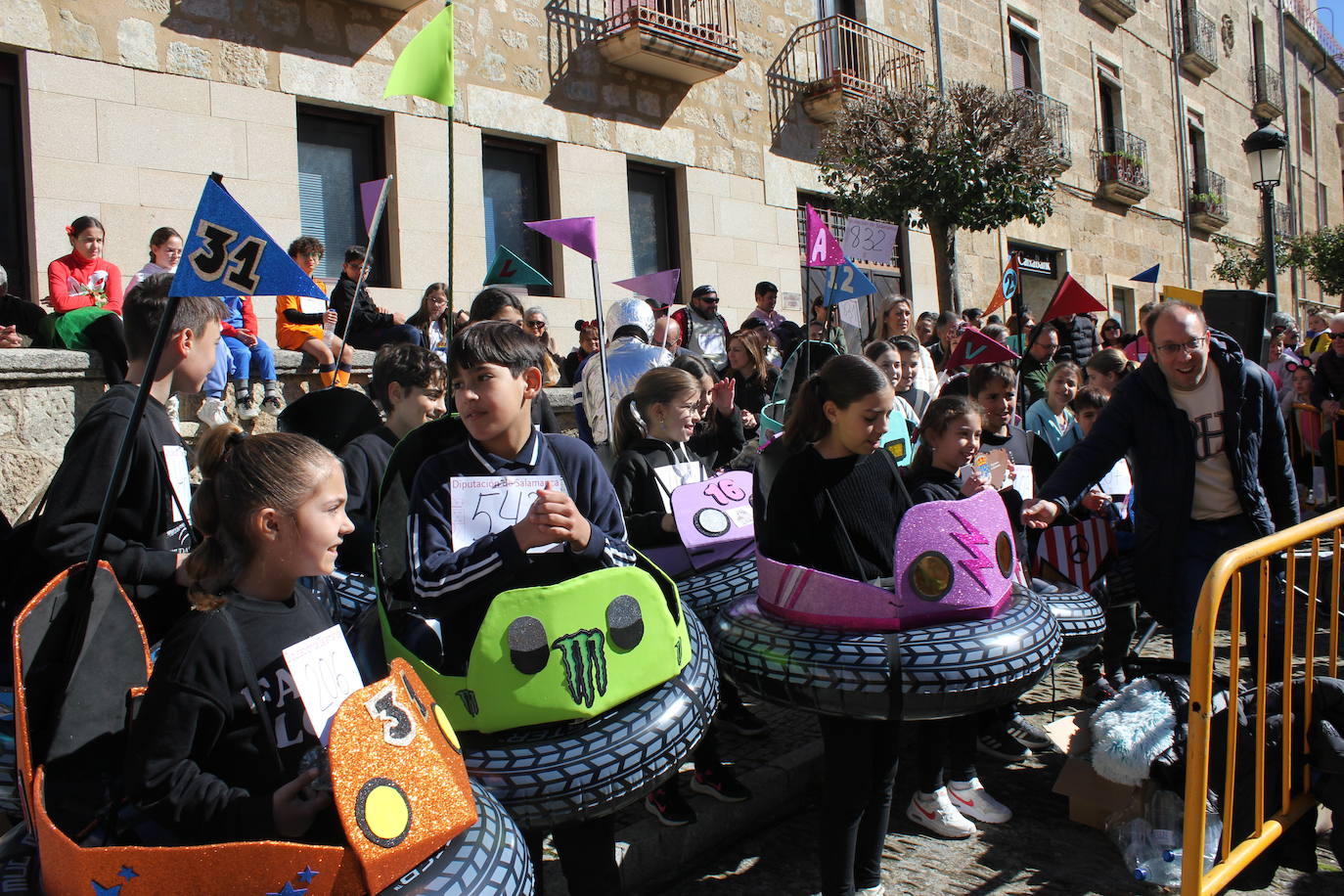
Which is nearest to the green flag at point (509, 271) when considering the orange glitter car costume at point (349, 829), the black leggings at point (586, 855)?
the black leggings at point (586, 855)

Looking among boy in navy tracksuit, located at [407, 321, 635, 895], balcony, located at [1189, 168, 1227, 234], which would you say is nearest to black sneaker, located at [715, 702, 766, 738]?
boy in navy tracksuit, located at [407, 321, 635, 895]

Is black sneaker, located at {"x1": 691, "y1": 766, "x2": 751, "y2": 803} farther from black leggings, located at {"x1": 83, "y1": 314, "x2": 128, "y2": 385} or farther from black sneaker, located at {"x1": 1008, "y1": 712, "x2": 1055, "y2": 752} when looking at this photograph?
black leggings, located at {"x1": 83, "y1": 314, "x2": 128, "y2": 385}

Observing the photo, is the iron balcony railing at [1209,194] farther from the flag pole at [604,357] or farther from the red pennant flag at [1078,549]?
the flag pole at [604,357]

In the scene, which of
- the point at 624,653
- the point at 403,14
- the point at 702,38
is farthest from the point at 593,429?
the point at 702,38

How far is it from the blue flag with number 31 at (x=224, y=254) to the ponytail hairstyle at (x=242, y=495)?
1.14ft

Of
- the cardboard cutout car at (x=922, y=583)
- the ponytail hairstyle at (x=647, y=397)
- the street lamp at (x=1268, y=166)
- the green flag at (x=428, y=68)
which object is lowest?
the cardboard cutout car at (x=922, y=583)

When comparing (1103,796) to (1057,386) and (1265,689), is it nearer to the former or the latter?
(1265,689)

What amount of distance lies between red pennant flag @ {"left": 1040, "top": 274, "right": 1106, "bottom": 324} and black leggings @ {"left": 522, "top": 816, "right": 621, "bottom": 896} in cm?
580

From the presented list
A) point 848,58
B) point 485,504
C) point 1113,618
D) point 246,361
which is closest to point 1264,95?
point 848,58

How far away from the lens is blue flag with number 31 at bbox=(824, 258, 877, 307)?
7117 mm

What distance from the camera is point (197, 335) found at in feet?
9.26

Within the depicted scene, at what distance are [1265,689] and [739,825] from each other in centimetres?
181

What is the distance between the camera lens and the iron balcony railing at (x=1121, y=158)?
71.5 ft

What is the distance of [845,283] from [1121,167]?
17.5 meters
